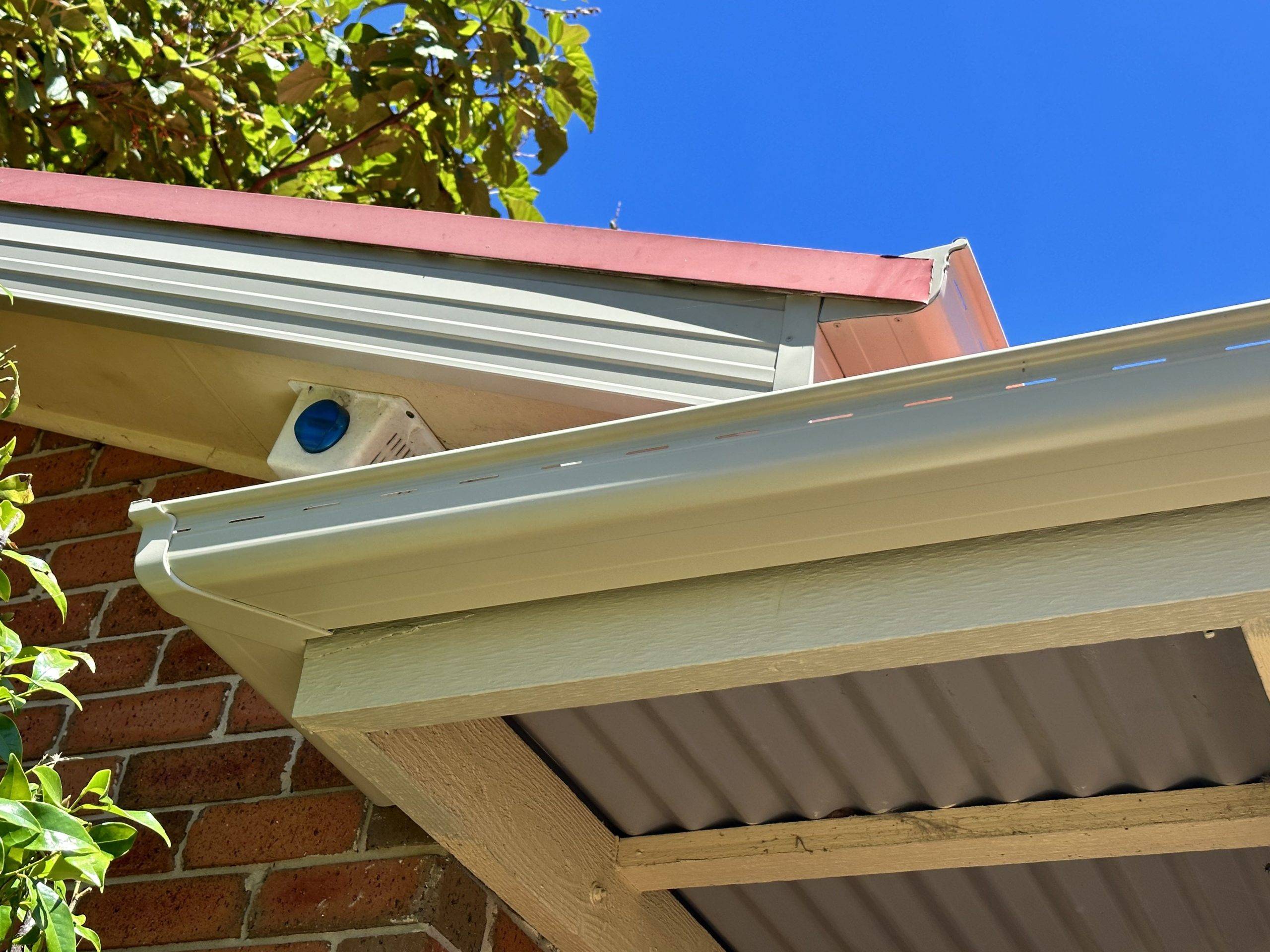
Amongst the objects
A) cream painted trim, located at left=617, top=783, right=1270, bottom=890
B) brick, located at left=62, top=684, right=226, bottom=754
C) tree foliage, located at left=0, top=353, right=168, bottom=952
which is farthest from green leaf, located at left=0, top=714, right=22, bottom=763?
cream painted trim, located at left=617, top=783, right=1270, bottom=890

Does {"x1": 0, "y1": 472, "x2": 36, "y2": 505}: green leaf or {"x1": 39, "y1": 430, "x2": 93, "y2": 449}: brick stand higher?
{"x1": 39, "y1": 430, "x2": 93, "y2": 449}: brick

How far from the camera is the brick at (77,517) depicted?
2.73 metres

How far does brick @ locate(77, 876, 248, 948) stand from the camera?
2029 mm

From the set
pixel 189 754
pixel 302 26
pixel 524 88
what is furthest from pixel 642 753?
pixel 302 26

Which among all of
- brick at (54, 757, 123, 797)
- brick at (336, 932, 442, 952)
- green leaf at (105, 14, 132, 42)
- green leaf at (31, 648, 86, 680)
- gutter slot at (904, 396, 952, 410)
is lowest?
brick at (336, 932, 442, 952)

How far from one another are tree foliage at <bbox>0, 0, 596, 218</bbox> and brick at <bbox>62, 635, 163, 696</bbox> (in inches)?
65.4

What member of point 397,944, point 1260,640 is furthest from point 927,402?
point 397,944

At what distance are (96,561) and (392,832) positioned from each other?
1137 millimetres

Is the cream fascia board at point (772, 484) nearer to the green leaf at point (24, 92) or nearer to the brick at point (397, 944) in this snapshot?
the brick at point (397, 944)

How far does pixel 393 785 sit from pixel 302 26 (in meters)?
3.28

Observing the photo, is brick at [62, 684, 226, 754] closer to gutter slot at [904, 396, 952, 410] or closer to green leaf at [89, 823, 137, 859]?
green leaf at [89, 823, 137, 859]

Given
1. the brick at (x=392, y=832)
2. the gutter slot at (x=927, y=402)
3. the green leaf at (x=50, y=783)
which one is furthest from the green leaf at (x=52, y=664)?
the gutter slot at (x=927, y=402)

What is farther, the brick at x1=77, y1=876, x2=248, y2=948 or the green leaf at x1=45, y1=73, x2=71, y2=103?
the green leaf at x1=45, y1=73, x2=71, y2=103

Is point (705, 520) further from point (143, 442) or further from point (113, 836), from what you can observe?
point (143, 442)
